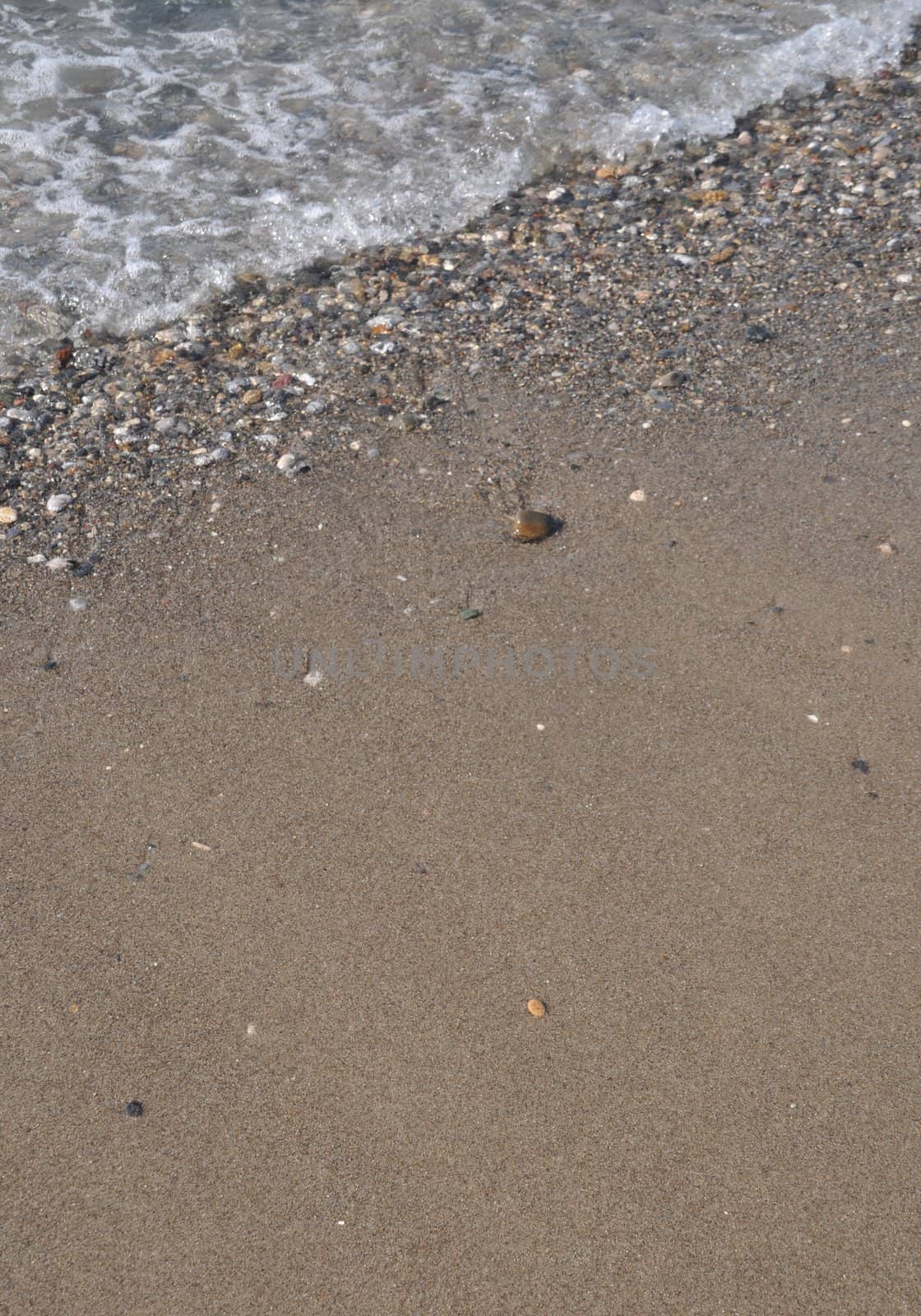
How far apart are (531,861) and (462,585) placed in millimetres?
918

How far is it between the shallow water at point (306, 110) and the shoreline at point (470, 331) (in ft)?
1.00

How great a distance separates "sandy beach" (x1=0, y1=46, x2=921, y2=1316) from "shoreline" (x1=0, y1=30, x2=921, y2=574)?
0.03m

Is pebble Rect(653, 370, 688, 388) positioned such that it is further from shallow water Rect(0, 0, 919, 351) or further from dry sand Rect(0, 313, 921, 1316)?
shallow water Rect(0, 0, 919, 351)

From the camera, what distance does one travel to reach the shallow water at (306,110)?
15.7ft

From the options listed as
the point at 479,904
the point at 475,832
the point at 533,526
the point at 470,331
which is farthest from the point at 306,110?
the point at 479,904

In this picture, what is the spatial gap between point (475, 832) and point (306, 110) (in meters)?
4.50

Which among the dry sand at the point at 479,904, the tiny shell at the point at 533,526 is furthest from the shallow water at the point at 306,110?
the tiny shell at the point at 533,526

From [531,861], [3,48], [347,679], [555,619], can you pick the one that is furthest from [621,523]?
[3,48]

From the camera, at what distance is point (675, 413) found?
364 cm

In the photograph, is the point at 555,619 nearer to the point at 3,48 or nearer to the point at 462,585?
the point at 462,585

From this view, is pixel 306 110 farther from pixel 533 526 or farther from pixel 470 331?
pixel 533 526

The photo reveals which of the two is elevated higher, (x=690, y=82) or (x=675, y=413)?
(x=690, y=82)

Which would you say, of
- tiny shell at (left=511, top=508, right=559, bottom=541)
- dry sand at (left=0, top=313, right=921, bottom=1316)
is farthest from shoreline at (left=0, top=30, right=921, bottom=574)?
tiny shell at (left=511, top=508, right=559, bottom=541)

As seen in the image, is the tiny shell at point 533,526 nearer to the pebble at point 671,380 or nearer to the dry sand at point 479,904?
the dry sand at point 479,904
